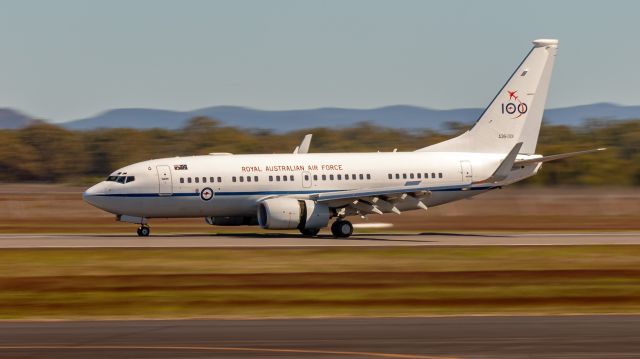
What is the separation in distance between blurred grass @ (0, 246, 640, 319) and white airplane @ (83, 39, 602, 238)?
A: 23.5 feet

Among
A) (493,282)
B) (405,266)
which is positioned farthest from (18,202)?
(493,282)

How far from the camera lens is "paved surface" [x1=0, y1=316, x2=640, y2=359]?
18.5 meters

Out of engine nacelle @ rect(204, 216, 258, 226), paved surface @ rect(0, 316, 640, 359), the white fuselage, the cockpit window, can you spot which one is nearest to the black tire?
the white fuselage

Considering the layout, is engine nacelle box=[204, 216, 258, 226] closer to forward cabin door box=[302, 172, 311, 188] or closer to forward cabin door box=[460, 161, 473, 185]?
forward cabin door box=[302, 172, 311, 188]

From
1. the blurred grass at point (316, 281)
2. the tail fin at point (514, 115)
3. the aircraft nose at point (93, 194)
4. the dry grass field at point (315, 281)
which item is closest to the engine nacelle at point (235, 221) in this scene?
the aircraft nose at point (93, 194)

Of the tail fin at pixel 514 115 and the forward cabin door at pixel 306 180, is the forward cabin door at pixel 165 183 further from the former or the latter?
the tail fin at pixel 514 115

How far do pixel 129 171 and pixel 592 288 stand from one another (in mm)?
25392

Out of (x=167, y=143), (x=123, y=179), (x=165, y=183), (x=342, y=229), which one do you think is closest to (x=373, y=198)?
(x=342, y=229)

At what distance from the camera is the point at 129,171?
49.1 metres

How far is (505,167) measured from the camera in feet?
156

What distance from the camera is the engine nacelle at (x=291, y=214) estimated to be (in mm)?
47625

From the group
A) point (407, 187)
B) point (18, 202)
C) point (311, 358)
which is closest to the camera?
point (311, 358)

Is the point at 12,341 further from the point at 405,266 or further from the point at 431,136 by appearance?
the point at 431,136

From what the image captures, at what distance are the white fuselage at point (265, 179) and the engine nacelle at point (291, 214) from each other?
1.46 m
